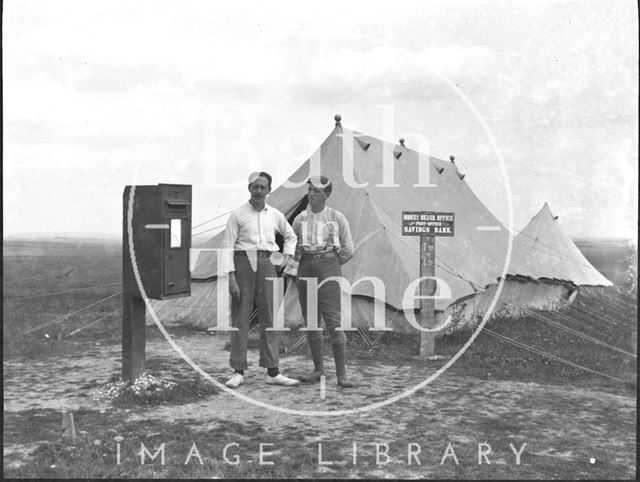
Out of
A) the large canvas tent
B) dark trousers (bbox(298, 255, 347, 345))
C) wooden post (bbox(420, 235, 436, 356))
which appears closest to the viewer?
dark trousers (bbox(298, 255, 347, 345))

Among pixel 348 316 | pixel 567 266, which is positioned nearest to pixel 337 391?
pixel 348 316

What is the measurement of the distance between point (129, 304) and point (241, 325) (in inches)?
40.3

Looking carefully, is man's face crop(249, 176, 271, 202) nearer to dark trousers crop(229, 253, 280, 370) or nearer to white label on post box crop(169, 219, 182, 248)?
dark trousers crop(229, 253, 280, 370)

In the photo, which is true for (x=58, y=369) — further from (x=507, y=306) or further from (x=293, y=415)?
(x=507, y=306)

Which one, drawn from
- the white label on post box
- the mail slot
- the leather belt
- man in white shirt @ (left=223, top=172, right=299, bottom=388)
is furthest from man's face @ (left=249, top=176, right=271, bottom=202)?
the white label on post box

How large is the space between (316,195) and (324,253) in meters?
0.55

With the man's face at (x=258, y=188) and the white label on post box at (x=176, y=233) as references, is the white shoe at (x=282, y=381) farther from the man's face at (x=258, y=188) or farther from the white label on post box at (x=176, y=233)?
the man's face at (x=258, y=188)

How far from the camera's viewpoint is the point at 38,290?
52.8 ft

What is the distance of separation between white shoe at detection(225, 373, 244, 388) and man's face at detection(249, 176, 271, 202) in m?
1.66

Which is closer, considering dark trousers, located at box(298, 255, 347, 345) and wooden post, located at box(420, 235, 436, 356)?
dark trousers, located at box(298, 255, 347, 345)

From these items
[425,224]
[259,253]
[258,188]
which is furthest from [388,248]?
[258,188]

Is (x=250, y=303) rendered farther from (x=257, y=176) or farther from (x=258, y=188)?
(x=257, y=176)

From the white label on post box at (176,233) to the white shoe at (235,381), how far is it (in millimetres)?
1336

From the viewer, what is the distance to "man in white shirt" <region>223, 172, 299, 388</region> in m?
6.09
